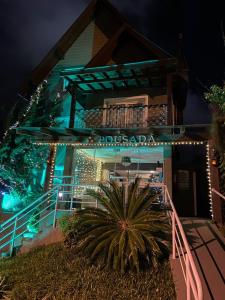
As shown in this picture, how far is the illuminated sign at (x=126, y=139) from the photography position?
11.0 meters

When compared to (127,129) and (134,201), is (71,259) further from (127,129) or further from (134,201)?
(127,129)

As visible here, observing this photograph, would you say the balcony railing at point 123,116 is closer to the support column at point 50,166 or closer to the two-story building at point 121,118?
the two-story building at point 121,118

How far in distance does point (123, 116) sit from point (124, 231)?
287 inches

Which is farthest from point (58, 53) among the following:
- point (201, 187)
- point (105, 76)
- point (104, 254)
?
point (104, 254)

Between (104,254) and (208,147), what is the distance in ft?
20.3

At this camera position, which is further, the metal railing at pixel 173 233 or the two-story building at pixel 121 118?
the two-story building at pixel 121 118

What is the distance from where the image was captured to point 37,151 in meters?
13.3

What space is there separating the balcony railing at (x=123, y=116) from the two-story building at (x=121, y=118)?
4 centimetres

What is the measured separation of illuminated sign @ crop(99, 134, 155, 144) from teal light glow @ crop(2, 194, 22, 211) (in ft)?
16.3

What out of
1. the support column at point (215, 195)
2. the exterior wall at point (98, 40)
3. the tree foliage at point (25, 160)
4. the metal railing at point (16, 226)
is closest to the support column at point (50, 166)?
the tree foliage at point (25, 160)

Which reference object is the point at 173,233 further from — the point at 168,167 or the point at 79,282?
the point at 168,167

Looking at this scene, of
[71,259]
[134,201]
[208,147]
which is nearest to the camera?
[71,259]

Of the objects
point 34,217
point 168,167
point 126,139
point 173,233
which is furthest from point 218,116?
point 34,217

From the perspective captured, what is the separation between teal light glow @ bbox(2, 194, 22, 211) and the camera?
13.3m
